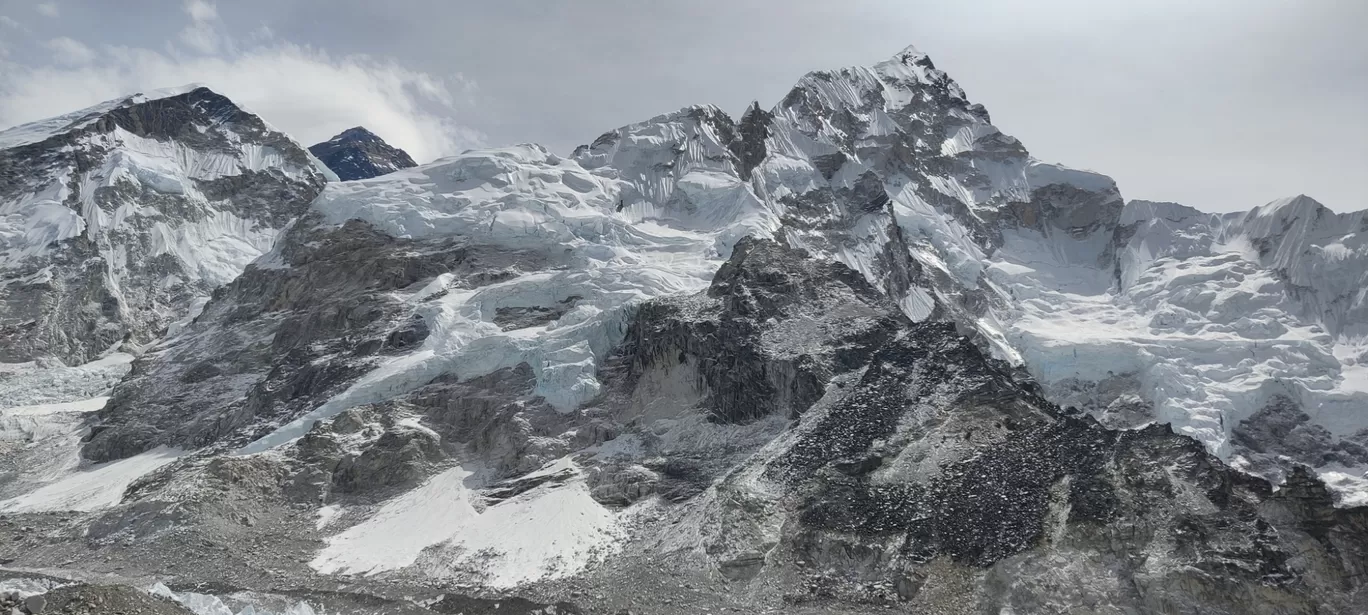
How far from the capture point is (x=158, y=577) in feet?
249

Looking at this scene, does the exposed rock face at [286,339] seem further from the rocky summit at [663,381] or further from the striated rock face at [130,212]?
the striated rock face at [130,212]

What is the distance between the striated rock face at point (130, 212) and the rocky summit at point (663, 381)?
60 cm

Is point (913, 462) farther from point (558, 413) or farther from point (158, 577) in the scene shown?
point (158, 577)

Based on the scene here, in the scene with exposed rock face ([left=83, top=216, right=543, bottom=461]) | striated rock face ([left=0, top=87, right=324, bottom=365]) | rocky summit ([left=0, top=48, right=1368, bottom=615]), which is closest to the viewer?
rocky summit ([left=0, top=48, right=1368, bottom=615])

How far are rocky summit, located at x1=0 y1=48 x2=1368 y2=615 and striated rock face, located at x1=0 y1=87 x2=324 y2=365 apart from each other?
0.60 m

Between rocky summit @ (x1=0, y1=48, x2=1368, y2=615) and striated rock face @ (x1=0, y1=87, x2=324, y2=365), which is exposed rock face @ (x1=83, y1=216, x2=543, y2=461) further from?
striated rock face @ (x1=0, y1=87, x2=324, y2=365)

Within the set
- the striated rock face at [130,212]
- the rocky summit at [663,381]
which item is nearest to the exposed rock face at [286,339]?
the rocky summit at [663,381]

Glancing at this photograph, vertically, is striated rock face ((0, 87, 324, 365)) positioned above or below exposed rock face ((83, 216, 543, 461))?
above

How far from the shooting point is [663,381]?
102m

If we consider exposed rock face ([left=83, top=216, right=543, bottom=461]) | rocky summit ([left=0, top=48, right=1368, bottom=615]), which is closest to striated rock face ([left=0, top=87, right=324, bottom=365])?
rocky summit ([left=0, top=48, right=1368, bottom=615])

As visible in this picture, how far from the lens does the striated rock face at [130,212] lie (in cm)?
14538

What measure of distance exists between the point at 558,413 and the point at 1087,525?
49.2 meters

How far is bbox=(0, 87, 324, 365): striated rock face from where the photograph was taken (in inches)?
5723

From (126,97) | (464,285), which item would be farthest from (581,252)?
(126,97)
